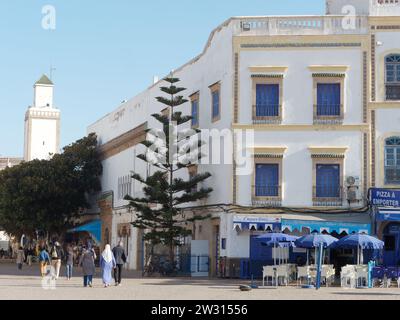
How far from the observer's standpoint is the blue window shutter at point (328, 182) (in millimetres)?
33812

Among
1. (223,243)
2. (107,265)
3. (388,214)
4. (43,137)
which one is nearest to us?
(107,265)

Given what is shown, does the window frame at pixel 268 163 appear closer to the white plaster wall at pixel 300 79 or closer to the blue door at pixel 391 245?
the white plaster wall at pixel 300 79

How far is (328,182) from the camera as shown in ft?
111

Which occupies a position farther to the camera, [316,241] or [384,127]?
[384,127]

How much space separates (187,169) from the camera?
39.2m

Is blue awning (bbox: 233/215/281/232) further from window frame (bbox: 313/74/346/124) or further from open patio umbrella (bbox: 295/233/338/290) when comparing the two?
open patio umbrella (bbox: 295/233/338/290)

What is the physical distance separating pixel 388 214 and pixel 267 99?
266 inches

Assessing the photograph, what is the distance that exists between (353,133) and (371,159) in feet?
4.16

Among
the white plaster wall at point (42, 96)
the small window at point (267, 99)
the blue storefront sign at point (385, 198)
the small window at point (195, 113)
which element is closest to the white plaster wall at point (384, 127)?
the blue storefront sign at point (385, 198)

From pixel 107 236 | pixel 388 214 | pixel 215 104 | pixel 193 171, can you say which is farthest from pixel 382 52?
pixel 107 236

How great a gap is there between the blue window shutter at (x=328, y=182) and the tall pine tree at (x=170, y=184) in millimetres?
4936

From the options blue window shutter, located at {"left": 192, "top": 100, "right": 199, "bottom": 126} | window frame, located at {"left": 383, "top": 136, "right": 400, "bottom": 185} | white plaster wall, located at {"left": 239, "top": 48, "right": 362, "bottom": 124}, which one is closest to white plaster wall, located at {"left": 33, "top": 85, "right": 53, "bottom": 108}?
blue window shutter, located at {"left": 192, "top": 100, "right": 199, "bottom": 126}

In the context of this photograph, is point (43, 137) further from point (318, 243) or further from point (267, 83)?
point (318, 243)
